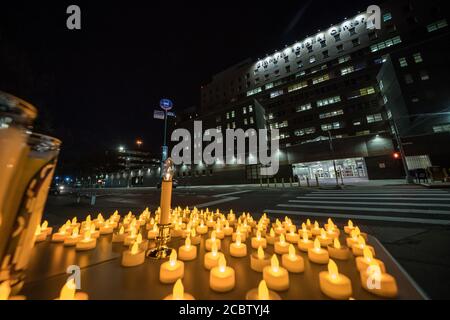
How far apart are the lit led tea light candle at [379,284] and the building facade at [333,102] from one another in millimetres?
23356

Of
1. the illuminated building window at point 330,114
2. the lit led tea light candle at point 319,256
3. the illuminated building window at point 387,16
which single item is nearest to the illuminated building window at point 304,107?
the illuminated building window at point 330,114

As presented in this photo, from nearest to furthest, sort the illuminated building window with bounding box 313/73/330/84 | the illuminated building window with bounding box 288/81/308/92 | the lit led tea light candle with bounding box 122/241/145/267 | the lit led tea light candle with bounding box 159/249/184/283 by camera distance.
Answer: the lit led tea light candle with bounding box 159/249/184/283, the lit led tea light candle with bounding box 122/241/145/267, the illuminated building window with bounding box 313/73/330/84, the illuminated building window with bounding box 288/81/308/92

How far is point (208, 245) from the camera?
173 cm

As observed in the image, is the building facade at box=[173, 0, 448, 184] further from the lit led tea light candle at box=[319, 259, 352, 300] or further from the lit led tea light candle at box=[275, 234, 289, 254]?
the lit led tea light candle at box=[319, 259, 352, 300]

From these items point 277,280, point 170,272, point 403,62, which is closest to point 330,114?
point 403,62

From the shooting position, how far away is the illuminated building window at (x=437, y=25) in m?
24.6

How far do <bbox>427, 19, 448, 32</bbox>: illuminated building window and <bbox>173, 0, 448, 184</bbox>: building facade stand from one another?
0.36ft

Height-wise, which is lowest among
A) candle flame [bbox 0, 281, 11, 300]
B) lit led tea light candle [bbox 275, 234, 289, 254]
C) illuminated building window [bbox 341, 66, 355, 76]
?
lit led tea light candle [bbox 275, 234, 289, 254]

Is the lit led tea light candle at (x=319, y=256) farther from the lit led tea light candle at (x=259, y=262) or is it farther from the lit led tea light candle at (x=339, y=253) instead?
the lit led tea light candle at (x=259, y=262)

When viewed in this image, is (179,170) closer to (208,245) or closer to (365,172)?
(365,172)

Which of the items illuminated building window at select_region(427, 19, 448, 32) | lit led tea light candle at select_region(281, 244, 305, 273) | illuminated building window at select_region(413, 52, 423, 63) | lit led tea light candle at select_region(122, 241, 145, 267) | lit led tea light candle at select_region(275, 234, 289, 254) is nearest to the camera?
lit led tea light candle at select_region(281, 244, 305, 273)

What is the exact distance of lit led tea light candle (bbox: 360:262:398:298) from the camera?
917 millimetres

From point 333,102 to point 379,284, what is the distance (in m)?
37.6

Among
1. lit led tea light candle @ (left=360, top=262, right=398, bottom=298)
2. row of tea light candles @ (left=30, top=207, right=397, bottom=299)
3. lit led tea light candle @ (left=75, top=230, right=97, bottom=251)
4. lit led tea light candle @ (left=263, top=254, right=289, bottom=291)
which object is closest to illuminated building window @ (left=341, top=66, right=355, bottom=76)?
row of tea light candles @ (left=30, top=207, right=397, bottom=299)
